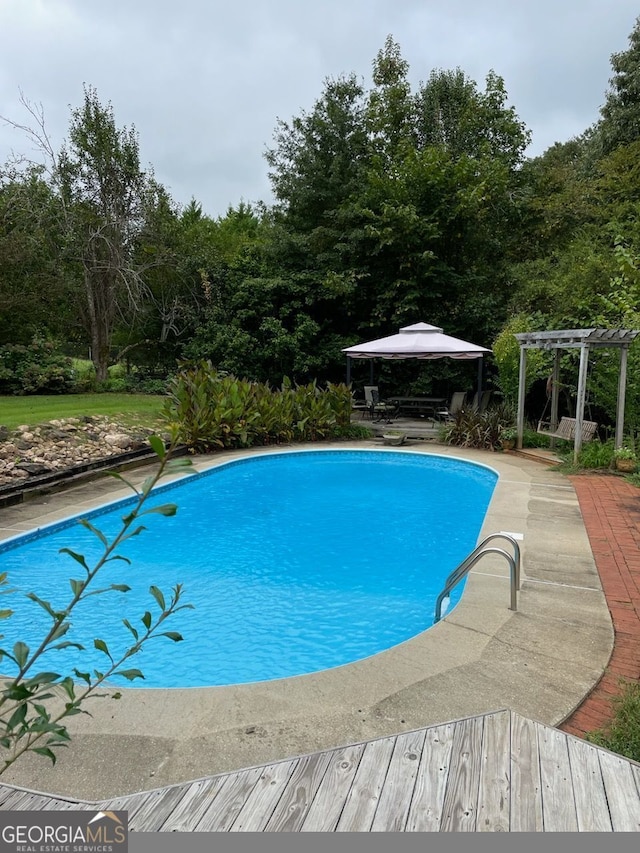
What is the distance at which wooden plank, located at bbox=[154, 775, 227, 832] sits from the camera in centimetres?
177

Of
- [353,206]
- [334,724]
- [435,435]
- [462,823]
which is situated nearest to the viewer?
[462,823]

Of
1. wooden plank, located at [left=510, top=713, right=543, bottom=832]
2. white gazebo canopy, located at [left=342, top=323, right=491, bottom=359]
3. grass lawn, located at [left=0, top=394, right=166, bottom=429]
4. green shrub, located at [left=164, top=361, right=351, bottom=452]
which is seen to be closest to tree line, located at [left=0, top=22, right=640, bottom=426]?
white gazebo canopy, located at [left=342, top=323, right=491, bottom=359]

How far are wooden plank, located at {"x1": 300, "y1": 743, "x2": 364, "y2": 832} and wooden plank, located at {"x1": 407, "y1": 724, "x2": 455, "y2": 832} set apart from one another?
0.24 m

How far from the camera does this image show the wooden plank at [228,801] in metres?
1.77

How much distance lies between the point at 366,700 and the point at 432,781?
2.99 feet

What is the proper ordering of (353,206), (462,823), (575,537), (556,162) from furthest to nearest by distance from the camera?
(556,162) < (353,206) < (575,537) < (462,823)

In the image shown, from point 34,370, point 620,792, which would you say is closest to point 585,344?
point 620,792

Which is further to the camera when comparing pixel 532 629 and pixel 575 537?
pixel 575 537

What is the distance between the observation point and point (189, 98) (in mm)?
16875

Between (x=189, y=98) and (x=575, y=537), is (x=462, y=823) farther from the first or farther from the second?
(x=189, y=98)

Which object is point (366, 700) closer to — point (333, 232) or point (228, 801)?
point (228, 801)

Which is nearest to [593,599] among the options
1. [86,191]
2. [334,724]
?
[334,724]

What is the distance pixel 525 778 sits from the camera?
201cm

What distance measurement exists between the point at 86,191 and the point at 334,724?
1750cm
